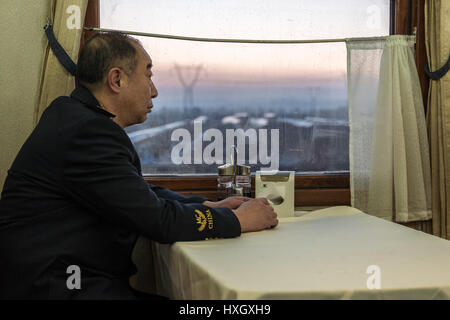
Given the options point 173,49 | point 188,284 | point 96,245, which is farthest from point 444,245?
point 173,49

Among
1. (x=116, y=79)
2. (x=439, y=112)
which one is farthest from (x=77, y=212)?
(x=439, y=112)

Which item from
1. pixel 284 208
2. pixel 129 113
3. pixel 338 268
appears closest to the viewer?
pixel 338 268

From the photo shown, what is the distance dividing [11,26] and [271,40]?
43.9 inches

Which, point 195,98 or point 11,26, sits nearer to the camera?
point 11,26

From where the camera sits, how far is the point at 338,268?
3.45ft

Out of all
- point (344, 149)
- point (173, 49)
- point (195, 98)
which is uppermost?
point (173, 49)

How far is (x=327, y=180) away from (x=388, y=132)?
0.35 m

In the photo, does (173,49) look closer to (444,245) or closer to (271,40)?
(271,40)

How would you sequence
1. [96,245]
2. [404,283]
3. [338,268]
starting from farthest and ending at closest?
[96,245] < [338,268] < [404,283]

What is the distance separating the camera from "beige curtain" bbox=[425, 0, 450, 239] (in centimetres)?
214

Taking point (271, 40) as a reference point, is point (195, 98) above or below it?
below

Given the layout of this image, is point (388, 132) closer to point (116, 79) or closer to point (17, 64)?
point (116, 79)

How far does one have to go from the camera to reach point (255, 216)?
56.7 inches

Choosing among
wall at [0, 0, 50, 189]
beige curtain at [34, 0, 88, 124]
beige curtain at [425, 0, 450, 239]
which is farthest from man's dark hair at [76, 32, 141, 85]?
beige curtain at [425, 0, 450, 239]
